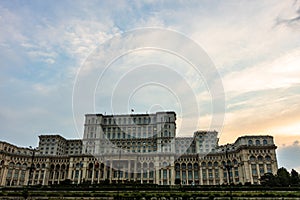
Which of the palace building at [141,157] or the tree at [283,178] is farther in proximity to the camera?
the palace building at [141,157]

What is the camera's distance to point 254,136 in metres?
89.4

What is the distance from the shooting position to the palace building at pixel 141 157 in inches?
3506

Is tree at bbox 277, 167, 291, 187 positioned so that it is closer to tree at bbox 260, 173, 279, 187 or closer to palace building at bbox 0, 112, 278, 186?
tree at bbox 260, 173, 279, 187

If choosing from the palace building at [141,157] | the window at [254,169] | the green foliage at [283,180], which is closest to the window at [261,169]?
the palace building at [141,157]

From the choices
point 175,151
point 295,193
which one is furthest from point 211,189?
point 175,151

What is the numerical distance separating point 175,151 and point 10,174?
6692 centimetres

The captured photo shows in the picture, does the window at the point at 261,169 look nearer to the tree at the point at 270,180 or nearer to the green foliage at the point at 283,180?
the tree at the point at 270,180

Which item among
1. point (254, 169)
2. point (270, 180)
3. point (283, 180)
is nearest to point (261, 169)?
point (254, 169)

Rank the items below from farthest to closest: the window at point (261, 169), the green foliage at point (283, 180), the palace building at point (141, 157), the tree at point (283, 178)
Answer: the palace building at point (141, 157) < the window at point (261, 169) < the green foliage at point (283, 180) < the tree at point (283, 178)

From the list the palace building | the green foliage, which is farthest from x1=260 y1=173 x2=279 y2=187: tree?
the palace building

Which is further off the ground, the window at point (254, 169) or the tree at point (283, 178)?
the window at point (254, 169)

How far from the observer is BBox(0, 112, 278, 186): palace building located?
89.1m

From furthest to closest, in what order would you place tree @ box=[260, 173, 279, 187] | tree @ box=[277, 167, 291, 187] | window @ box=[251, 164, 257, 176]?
window @ box=[251, 164, 257, 176]
tree @ box=[260, 173, 279, 187]
tree @ box=[277, 167, 291, 187]

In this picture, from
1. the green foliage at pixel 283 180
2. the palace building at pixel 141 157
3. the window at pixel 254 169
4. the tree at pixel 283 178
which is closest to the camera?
the tree at pixel 283 178
